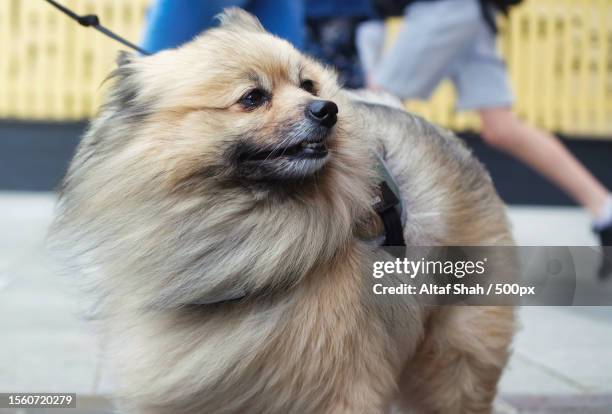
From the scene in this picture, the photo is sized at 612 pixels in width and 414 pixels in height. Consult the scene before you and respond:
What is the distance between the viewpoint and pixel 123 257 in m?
2.62

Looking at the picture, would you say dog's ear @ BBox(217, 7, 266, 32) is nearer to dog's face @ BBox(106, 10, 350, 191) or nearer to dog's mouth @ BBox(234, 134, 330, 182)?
dog's face @ BBox(106, 10, 350, 191)

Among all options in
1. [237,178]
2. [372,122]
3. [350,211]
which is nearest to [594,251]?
[372,122]

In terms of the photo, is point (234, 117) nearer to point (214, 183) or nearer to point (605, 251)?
point (214, 183)

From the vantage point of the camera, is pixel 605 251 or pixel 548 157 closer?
pixel 605 251

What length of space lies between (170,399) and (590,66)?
8187 mm

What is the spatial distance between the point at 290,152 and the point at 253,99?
0.71ft

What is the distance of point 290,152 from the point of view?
8.40ft

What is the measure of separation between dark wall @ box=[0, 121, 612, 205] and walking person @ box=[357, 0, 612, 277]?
11.4 ft

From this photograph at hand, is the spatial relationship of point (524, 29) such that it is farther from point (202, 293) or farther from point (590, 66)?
point (202, 293)

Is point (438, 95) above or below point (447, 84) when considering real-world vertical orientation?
below

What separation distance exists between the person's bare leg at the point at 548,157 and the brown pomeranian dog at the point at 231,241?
309cm

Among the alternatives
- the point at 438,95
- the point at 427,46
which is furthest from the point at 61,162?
the point at 427,46

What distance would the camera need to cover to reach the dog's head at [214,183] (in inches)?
101

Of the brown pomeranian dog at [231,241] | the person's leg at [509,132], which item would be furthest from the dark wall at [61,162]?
the brown pomeranian dog at [231,241]
